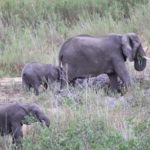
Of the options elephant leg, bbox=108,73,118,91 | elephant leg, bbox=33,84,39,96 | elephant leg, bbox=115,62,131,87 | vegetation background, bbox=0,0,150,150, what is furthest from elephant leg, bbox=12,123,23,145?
elephant leg, bbox=108,73,118,91

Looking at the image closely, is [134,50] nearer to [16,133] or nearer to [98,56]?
[98,56]

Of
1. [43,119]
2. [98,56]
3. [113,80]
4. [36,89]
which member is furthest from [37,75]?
[43,119]

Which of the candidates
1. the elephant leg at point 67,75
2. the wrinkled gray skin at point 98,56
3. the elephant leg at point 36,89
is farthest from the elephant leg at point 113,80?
the elephant leg at point 36,89

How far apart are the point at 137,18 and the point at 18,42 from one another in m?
3.50

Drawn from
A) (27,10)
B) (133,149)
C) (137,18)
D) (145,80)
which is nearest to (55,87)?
(145,80)

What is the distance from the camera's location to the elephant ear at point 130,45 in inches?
471

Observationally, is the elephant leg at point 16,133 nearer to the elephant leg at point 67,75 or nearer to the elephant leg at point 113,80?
the elephant leg at point 67,75

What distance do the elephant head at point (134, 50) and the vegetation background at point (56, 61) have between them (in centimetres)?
28

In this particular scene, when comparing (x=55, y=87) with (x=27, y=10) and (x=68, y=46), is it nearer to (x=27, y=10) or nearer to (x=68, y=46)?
(x=68, y=46)

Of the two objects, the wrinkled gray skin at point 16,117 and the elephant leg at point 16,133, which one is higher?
the wrinkled gray skin at point 16,117

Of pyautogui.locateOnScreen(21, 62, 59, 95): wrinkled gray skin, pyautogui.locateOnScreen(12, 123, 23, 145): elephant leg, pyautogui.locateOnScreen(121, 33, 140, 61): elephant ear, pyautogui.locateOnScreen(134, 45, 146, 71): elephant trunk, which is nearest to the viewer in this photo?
pyautogui.locateOnScreen(12, 123, 23, 145): elephant leg

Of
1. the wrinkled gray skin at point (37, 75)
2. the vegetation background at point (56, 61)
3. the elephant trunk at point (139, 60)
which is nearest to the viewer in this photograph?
the vegetation background at point (56, 61)

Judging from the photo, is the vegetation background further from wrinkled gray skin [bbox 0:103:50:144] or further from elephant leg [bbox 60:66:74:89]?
elephant leg [bbox 60:66:74:89]

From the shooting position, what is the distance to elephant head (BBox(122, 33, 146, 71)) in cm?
1198
